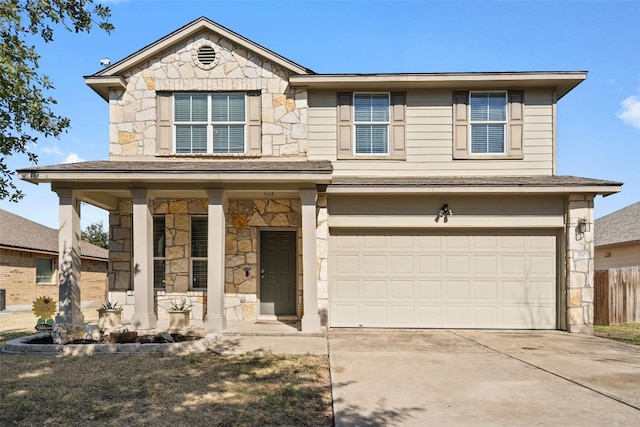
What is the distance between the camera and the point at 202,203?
1099 cm

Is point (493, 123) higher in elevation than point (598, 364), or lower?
higher

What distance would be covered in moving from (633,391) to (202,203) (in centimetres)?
912

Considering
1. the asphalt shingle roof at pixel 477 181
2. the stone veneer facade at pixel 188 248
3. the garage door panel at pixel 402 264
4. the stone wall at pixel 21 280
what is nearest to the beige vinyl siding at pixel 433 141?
the asphalt shingle roof at pixel 477 181

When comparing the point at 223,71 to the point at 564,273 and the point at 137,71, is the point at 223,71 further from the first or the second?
the point at 564,273

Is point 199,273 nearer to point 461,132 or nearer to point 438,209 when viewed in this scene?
point 438,209

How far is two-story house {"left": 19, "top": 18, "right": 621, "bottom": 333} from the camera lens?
10.3 meters

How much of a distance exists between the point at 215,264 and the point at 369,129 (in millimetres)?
5001

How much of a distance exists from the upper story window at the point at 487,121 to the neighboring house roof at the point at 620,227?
35.7 ft

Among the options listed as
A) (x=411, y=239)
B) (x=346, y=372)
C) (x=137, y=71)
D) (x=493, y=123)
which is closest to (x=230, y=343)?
(x=346, y=372)

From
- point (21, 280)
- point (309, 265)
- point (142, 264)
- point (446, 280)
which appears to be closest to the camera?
point (309, 265)

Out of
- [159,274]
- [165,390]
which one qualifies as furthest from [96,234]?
[165,390]

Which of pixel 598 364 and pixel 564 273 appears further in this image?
pixel 564 273

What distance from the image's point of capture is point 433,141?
11.0 metres

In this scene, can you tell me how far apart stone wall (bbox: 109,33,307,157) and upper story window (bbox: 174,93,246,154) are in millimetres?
266
